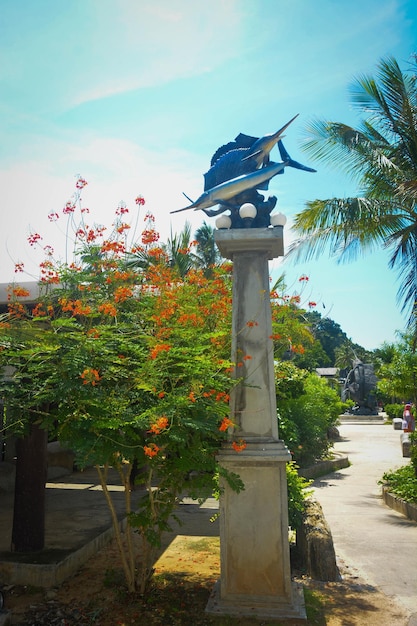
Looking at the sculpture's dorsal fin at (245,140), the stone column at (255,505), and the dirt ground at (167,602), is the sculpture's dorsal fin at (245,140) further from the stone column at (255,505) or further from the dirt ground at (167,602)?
the dirt ground at (167,602)

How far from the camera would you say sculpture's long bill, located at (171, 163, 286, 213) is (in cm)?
536

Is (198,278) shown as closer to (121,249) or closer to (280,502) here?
(121,249)

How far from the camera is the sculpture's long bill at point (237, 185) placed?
5.36m

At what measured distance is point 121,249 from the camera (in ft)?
19.3

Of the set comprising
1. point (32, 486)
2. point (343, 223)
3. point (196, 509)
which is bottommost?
point (196, 509)

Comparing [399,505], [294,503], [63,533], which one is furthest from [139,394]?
[399,505]

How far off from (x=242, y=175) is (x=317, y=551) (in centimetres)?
433

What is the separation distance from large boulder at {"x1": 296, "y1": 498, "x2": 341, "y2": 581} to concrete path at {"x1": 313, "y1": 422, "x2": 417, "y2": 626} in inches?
17.7

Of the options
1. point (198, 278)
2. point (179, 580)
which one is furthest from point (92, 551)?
point (198, 278)

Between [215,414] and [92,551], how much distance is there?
328 centimetres

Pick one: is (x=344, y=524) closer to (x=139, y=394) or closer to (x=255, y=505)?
(x=255, y=505)

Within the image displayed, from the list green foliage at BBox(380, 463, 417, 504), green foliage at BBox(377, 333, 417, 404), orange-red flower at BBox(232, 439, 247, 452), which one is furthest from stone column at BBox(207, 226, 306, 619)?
green foliage at BBox(377, 333, 417, 404)

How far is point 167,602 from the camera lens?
184 inches

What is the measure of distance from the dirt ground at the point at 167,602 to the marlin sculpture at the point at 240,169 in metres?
4.03
